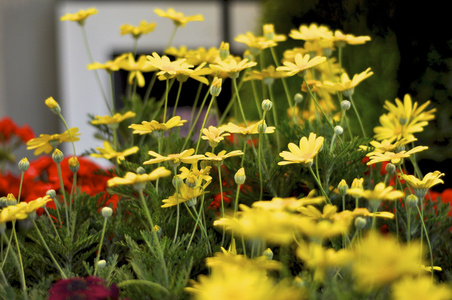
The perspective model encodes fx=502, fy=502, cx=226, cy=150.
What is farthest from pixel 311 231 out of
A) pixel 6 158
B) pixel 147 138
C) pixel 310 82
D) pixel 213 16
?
pixel 213 16

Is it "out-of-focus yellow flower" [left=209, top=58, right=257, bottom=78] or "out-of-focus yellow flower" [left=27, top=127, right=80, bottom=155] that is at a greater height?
"out-of-focus yellow flower" [left=209, top=58, right=257, bottom=78]

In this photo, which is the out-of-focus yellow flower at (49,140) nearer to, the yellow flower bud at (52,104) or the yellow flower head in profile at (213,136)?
the yellow flower bud at (52,104)

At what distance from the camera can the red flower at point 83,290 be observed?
0.99ft

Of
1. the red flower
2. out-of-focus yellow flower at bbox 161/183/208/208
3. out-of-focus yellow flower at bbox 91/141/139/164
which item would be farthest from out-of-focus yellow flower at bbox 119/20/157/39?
the red flower

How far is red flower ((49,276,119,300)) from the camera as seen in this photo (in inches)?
11.9

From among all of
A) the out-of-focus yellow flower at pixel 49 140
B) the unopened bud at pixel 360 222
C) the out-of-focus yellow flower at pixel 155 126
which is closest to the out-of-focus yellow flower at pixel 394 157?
the unopened bud at pixel 360 222

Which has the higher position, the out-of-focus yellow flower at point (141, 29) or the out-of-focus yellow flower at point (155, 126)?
the out-of-focus yellow flower at point (141, 29)

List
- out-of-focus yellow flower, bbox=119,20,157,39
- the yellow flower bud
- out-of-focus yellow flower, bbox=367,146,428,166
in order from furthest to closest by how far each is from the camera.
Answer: out-of-focus yellow flower, bbox=119,20,157,39 → the yellow flower bud → out-of-focus yellow flower, bbox=367,146,428,166

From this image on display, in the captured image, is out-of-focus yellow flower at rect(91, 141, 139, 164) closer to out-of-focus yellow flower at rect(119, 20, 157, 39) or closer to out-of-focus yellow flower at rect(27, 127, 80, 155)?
out-of-focus yellow flower at rect(27, 127, 80, 155)

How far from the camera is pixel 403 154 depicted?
396mm

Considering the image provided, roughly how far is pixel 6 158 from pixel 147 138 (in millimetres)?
504

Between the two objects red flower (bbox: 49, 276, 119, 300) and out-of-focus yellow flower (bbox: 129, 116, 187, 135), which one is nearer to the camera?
red flower (bbox: 49, 276, 119, 300)

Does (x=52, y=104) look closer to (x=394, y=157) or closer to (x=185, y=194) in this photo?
(x=185, y=194)

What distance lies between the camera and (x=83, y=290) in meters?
0.31
